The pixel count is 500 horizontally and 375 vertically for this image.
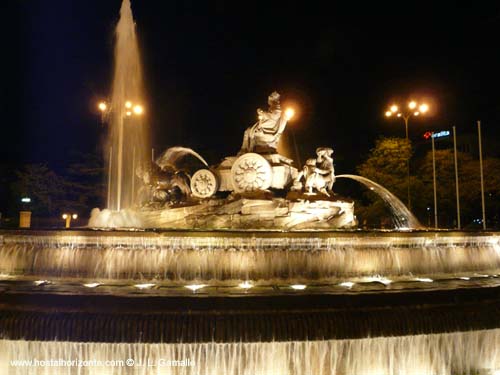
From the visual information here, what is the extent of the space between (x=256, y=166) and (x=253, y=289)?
8715 mm

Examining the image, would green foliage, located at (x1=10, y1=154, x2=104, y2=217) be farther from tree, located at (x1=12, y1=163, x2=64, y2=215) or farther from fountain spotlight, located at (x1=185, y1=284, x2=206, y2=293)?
fountain spotlight, located at (x1=185, y1=284, x2=206, y2=293)

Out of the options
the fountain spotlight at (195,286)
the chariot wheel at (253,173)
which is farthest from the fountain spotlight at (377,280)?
the chariot wheel at (253,173)

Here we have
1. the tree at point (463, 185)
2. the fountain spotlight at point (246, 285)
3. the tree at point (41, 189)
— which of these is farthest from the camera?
the tree at point (41, 189)

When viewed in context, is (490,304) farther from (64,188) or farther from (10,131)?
(10,131)

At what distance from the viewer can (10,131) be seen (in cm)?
5375

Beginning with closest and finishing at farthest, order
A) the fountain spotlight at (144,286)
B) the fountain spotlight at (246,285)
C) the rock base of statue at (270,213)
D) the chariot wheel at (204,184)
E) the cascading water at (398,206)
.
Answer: the fountain spotlight at (144,286) < the fountain spotlight at (246,285) < the rock base of statue at (270,213) < the chariot wheel at (204,184) < the cascading water at (398,206)

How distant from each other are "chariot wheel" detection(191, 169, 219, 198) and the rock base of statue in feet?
2.11

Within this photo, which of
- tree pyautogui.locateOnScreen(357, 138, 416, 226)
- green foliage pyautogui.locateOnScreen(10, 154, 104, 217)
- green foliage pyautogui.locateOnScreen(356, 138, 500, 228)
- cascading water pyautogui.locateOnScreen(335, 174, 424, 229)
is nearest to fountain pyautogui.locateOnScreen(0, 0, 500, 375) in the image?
cascading water pyautogui.locateOnScreen(335, 174, 424, 229)

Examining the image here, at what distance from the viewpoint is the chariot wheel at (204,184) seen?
19406 mm

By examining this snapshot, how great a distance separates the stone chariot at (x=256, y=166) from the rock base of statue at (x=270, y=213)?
79cm

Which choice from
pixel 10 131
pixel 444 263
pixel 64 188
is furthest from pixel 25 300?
pixel 10 131

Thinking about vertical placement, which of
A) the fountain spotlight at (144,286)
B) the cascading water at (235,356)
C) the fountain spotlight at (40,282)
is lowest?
the cascading water at (235,356)

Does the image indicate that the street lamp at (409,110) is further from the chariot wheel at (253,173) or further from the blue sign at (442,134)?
the blue sign at (442,134)

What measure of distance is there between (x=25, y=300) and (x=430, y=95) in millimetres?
48055
